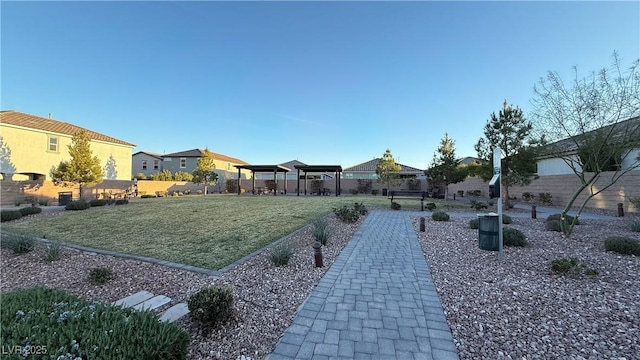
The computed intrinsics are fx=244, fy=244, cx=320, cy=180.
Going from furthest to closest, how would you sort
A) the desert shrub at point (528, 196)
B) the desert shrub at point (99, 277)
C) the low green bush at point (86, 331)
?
the desert shrub at point (528, 196)
the desert shrub at point (99, 277)
the low green bush at point (86, 331)

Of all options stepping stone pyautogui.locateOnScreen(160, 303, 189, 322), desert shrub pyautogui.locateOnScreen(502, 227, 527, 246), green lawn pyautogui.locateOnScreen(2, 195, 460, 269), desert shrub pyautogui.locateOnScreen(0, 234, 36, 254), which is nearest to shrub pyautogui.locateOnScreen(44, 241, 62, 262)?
desert shrub pyautogui.locateOnScreen(0, 234, 36, 254)

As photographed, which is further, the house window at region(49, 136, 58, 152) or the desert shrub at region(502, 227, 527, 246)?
the house window at region(49, 136, 58, 152)

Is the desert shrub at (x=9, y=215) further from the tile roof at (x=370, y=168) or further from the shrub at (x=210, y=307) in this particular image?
the tile roof at (x=370, y=168)

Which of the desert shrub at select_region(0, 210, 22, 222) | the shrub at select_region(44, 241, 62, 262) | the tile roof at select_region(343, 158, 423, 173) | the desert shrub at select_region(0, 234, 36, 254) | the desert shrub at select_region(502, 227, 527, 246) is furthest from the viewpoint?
the tile roof at select_region(343, 158, 423, 173)

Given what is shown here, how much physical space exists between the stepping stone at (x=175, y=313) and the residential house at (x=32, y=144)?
76.8 ft

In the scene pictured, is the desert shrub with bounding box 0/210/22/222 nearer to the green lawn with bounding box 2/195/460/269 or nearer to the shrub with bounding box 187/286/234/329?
the green lawn with bounding box 2/195/460/269

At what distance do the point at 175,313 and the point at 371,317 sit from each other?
7.66 feet

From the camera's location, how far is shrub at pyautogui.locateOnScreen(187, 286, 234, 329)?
2590mm

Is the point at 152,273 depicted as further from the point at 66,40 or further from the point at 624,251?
the point at 66,40

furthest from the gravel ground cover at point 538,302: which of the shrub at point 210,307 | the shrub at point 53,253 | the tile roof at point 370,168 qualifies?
the tile roof at point 370,168

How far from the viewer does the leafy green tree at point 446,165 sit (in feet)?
59.9

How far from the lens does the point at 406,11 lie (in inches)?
376

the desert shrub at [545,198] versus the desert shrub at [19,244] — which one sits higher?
the desert shrub at [545,198]

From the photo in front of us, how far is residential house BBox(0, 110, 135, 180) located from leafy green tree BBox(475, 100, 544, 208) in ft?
92.6
